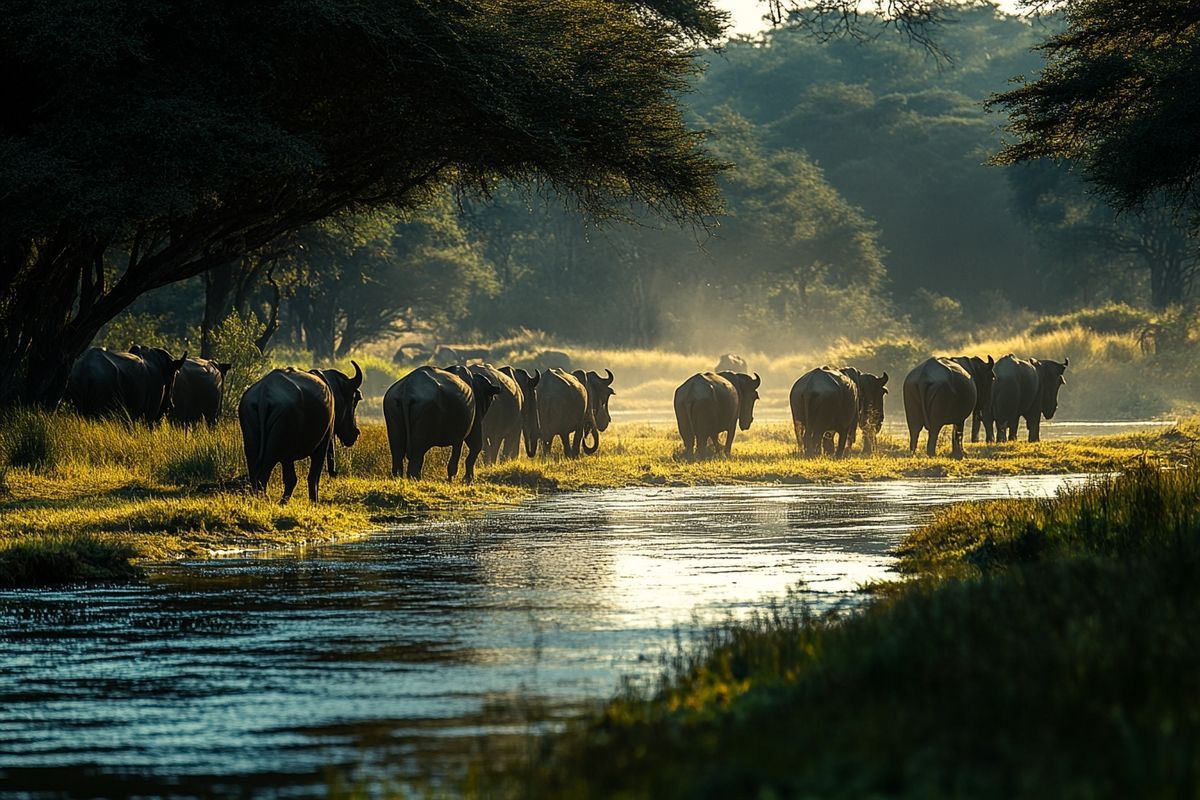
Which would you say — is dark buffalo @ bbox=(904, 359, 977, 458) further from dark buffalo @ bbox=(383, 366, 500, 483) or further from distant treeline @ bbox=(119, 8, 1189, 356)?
distant treeline @ bbox=(119, 8, 1189, 356)

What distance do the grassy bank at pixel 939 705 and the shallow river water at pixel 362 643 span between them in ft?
2.76

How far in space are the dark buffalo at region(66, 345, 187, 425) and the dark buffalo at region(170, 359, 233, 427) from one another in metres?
1.30

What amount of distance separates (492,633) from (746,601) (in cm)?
210

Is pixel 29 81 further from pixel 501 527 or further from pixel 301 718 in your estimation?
pixel 301 718

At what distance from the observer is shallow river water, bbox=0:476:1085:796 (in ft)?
25.0

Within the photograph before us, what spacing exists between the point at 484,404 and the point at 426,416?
185 cm

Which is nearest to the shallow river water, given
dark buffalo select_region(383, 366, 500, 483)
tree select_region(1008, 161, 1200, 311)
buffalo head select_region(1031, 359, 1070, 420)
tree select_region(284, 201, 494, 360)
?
dark buffalo select_region(383, 366, 500, 483)

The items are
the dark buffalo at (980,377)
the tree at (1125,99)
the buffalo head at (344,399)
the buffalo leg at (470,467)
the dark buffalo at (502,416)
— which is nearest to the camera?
the tree at (1125,99)

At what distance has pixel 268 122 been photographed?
2261 cm

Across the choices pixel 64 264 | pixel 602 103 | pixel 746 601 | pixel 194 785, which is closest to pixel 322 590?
pixel 746 601

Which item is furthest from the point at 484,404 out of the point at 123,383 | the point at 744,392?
the point at 744,392

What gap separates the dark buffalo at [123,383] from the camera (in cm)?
2678

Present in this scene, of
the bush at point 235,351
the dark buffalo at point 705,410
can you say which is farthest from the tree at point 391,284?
the dark buffalo at point 705,410

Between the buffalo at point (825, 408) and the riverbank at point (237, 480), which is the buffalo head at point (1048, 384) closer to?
the riverbank at point (237, 480)
